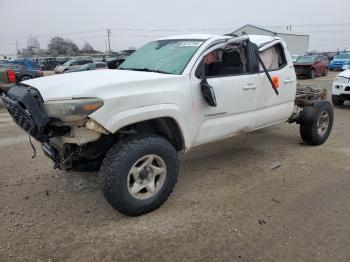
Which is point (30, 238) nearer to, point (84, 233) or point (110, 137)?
point (84, 233)

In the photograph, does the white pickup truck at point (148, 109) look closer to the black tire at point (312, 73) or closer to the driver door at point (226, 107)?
the driver door at point (226, 107)

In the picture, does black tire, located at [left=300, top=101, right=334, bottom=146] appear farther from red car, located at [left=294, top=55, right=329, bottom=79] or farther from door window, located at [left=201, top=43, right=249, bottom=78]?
red car, located at [left=294, top=55, right=329, bottom=79]

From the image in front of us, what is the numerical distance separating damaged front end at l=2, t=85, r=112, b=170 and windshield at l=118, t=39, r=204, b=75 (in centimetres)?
111

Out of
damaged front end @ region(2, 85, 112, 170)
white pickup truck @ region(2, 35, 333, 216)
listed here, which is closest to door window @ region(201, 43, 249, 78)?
white pickup truck @ region(2, 35, 333, 216)

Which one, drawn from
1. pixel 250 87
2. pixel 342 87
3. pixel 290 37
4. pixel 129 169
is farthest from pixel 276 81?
pixel 290 37

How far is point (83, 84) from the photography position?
3197 millimetres

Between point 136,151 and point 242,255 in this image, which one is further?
point 136,151

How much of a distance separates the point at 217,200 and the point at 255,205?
0.43 m

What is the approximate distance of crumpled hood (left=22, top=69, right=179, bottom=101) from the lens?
10.1 feet

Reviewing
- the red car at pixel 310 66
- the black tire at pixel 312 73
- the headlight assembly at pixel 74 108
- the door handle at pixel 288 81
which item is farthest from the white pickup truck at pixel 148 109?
the black tire at pixel 312 73

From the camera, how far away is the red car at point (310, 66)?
2212 centimetres

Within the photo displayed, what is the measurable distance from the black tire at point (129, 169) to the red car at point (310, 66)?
20.4 m

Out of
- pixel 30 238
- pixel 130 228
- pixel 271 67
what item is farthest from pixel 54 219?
pixel 271 67

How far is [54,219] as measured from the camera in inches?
140
